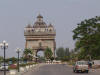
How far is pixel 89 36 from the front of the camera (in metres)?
58.6

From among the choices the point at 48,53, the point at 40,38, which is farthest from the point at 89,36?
the point at 40,38

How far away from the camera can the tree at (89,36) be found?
186ft

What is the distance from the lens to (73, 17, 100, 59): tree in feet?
186

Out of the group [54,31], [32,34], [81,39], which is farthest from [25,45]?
[81,39]

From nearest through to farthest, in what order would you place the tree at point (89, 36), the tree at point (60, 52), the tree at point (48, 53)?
the tree at point (89, 36)
the tree at point (48, 53)
the tree at point (60, 52)

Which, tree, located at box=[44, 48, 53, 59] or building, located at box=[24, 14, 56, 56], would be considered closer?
tree, located at box=[44, 48, 53, 59]

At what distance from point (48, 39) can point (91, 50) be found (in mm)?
70338

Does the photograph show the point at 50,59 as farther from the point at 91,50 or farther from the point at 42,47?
the point at 91,50

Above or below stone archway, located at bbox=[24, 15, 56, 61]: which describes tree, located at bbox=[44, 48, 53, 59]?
below

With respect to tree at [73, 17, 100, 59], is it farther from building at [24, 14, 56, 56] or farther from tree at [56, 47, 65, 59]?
tree at [56, 47, 65, 59]

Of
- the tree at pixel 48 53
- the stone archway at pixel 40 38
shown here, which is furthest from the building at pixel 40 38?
the tree at pixel 48 53

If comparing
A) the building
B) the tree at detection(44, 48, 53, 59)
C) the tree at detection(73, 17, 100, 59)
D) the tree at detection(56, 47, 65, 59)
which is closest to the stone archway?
the building

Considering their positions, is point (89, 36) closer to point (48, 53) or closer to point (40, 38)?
point (48, 53)

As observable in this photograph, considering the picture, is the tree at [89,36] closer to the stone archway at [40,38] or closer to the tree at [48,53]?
the tree at [48,53]
